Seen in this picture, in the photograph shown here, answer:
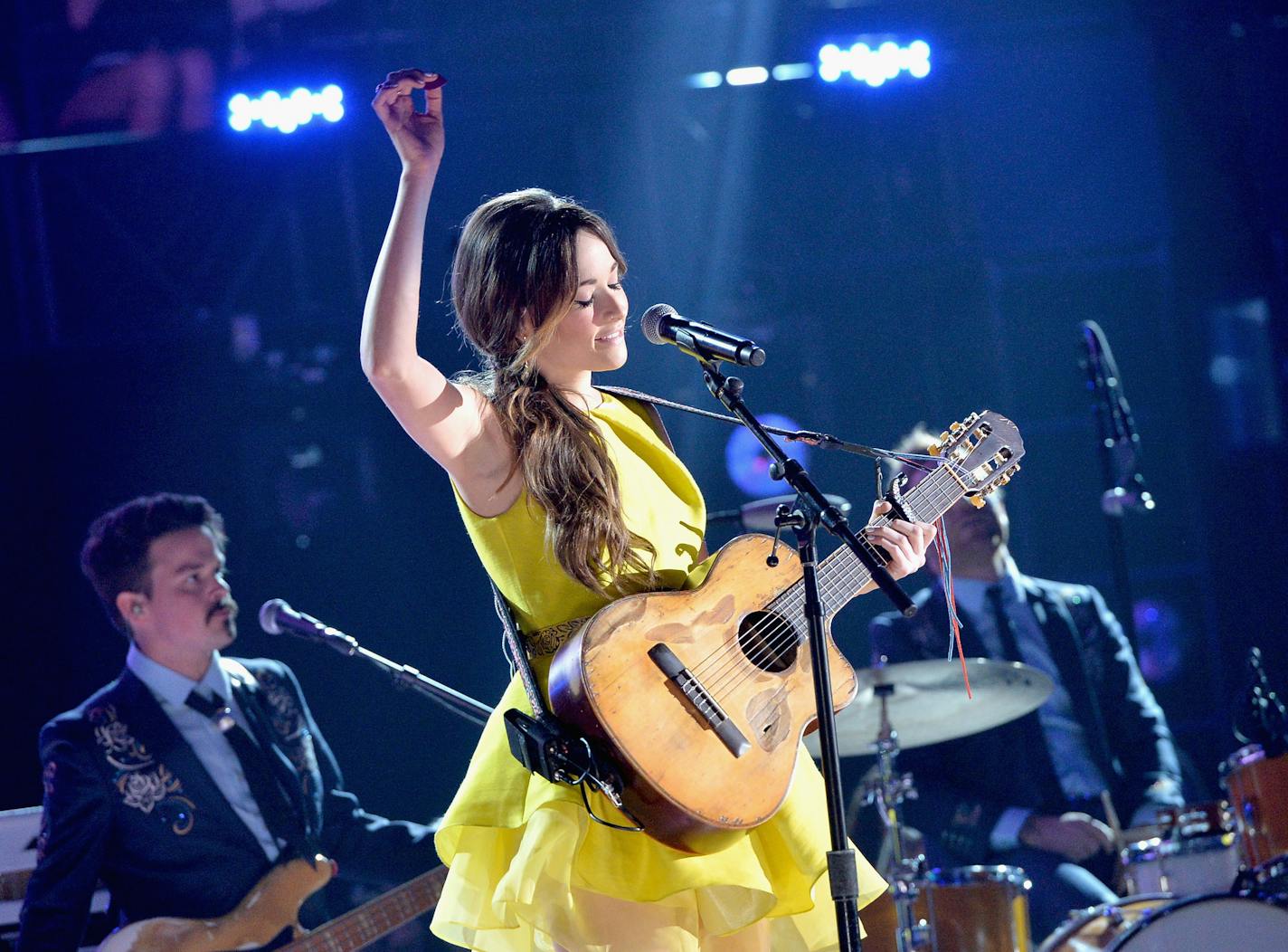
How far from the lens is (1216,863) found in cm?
445

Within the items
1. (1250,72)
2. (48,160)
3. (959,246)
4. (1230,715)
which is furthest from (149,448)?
(1250,72)

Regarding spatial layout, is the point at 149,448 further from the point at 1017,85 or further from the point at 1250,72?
the point at 1250,72

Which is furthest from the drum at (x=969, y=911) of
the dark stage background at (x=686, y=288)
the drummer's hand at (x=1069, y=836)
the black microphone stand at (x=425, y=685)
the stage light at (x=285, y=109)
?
the stage light at (x=285, y=109)

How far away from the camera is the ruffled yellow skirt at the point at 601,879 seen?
2250 mm

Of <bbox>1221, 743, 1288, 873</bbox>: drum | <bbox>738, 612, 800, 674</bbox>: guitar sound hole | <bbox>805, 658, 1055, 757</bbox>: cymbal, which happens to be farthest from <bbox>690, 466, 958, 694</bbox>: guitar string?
<bbox>1221, 743, 1288, 873</bbox>: drum

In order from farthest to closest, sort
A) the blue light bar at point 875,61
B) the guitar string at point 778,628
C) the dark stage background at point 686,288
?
the blue light bar at point 875,61 < the dark stage background at point 686,288 < the guitar string at point 778,628

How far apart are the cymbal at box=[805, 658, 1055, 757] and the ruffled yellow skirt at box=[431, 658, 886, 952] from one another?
2.11 m

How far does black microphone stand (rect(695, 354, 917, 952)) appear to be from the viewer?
86.0 inches

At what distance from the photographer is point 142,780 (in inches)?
193

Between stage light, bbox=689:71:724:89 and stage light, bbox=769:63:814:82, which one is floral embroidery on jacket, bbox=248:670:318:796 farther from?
stage light, bbox=769:63:814:82

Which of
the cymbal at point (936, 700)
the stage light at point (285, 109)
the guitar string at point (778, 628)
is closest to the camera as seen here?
the guitar string at point (778, 628)

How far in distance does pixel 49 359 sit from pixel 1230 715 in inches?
226

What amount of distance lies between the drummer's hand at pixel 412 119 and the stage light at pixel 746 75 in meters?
4.44

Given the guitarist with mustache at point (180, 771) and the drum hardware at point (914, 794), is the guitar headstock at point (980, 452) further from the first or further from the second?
the guitarist with mustache at point (180, 771)
